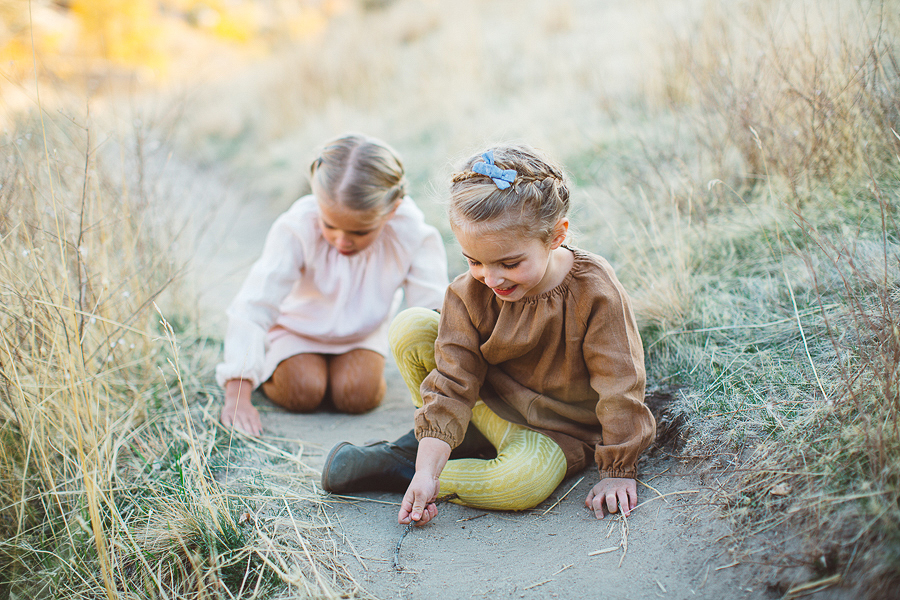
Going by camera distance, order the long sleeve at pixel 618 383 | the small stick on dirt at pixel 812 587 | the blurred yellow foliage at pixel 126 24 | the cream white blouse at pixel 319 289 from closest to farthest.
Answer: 1. the small stick on dirt at pixel 812 587
2. the long sleeve at pixel 618 383
3. the cream white blouse at pixel 319 289
4. the blurred yellow foliage at pixel 126 24

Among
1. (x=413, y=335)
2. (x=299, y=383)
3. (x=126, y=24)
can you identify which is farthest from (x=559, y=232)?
(x=126, y=24)

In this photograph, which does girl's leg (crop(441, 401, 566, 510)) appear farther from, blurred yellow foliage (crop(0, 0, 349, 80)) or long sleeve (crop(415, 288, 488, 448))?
blurred yellow foliage (crop(0, 0, 349, 80))

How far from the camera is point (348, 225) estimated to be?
2285mm

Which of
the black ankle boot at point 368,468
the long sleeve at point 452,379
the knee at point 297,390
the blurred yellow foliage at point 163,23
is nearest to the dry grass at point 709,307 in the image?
the black ankle boot at point 368,468

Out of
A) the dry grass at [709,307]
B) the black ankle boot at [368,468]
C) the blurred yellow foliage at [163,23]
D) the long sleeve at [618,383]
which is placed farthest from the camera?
the blurred yellow foliage at [163,23]

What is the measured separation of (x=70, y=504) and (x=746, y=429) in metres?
2.06

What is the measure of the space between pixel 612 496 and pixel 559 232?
757 mm

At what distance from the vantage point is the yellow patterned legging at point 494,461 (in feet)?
5.67

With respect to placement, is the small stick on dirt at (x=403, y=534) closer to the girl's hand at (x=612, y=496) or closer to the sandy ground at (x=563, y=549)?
the sandy ground at (x=563, y=549)

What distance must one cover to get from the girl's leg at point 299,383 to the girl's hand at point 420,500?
113cm

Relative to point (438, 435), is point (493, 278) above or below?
above

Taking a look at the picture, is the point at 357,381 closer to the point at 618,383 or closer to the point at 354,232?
the point at 354,232

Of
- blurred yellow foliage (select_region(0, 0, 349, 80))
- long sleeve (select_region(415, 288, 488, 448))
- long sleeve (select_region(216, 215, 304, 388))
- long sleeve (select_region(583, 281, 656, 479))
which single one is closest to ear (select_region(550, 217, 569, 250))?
long sleeve (select_region(583, 281, 656, 479))

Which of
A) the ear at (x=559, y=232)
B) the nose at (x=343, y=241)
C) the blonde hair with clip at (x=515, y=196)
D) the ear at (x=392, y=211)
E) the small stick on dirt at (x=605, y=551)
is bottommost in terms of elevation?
the small stick on dirt at (x=605, y=551)
